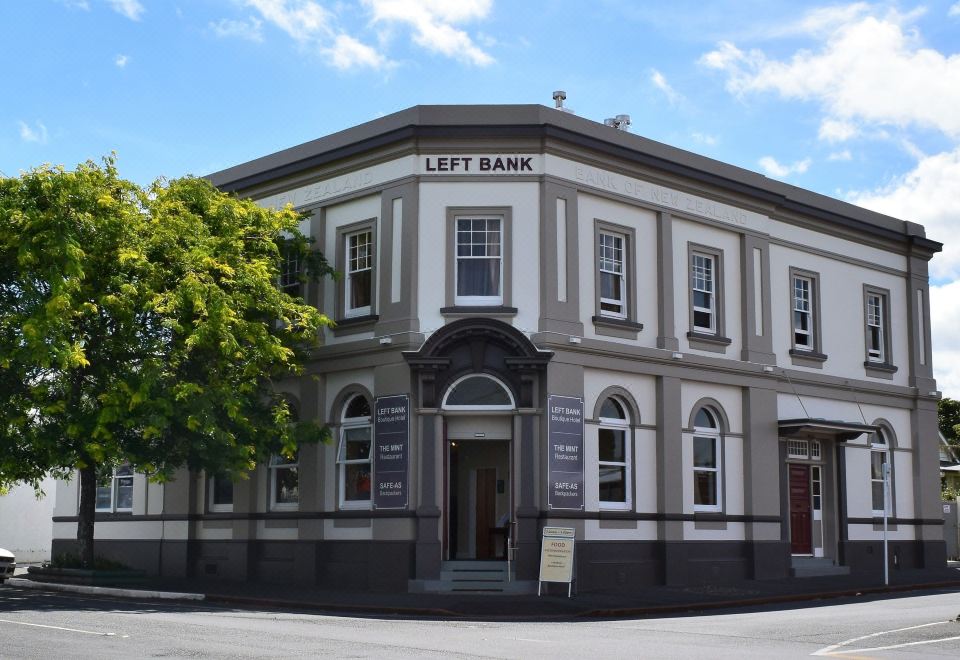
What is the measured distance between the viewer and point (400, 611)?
2083 centimetres

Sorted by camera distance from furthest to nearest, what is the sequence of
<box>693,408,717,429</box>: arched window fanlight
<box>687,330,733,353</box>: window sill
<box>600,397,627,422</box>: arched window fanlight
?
<box>693,408,717,429</box>: arched window fanlight < <box>687,330,733,353</box>: window sill < <box>600,397,627,422</box>: arched window fanlight

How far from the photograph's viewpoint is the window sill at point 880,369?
108 ft

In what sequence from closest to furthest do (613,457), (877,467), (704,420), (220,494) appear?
1. (613,457)
2. (704,420)
3. (220,494)
4. (877,467)

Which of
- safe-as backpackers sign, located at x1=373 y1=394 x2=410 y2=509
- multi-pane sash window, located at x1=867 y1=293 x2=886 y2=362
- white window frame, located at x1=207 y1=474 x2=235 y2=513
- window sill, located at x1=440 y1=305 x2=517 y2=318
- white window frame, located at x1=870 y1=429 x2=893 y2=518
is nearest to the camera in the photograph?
safe-as backpackers sign, located at x1=373 y1=394 x2=410 y2=509

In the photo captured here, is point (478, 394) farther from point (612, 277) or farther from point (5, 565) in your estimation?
point (5, 565)

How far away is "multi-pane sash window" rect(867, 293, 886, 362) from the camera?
33.3 metres

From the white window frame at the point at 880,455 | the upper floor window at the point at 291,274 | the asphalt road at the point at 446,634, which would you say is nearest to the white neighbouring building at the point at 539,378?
the upper floor window at the point at 291,274

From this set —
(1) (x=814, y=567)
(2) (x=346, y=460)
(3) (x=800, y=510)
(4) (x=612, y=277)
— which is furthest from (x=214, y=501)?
(1) (x=814, y=567)

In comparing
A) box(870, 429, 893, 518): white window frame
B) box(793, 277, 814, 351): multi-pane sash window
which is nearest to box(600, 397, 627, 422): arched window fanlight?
box(793, 277, 814, 351): multi-pane sash window

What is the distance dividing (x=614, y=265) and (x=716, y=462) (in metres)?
5.25

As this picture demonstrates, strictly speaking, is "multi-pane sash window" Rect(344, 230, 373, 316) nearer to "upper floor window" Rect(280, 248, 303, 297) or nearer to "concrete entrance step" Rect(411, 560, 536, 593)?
"upper floor window" Rect(280, 248, 303, 297)

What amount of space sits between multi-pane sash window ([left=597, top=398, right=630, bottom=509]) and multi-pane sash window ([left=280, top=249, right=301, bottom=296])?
293 inches

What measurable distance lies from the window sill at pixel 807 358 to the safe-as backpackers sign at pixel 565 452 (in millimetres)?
7870

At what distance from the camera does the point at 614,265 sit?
26812 mm
